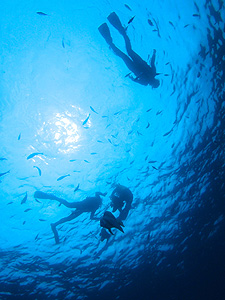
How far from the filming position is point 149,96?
11.7 metres

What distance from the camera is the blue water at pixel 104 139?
10.3 m

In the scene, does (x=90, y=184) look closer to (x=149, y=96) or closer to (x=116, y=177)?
(x=116, y=177)

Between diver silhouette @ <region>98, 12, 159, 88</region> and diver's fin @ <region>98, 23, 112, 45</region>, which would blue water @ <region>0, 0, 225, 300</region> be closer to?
diver silhouette @ <region>98, 12, 159, 88</region>

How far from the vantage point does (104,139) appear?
12.9 m

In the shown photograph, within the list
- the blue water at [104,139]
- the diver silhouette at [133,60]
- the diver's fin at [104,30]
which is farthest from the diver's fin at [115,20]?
the blue water at [104,139]

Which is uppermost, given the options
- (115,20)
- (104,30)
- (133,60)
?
(115,20)

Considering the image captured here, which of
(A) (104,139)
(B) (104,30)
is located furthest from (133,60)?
(A) (104,139)

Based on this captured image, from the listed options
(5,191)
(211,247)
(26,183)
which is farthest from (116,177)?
(211,247)

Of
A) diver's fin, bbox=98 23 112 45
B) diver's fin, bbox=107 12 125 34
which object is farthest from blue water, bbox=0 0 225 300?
diver's fin, bbox=98 23 112 45

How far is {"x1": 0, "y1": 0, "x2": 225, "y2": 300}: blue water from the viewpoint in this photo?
10.3 metres

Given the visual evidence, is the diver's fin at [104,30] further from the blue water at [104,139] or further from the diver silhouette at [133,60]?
the blue water at [104,139]

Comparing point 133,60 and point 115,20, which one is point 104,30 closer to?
point 115,20

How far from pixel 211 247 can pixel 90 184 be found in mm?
14927

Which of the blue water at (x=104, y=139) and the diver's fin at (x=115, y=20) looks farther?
the blue water at (x=104, y=139)
